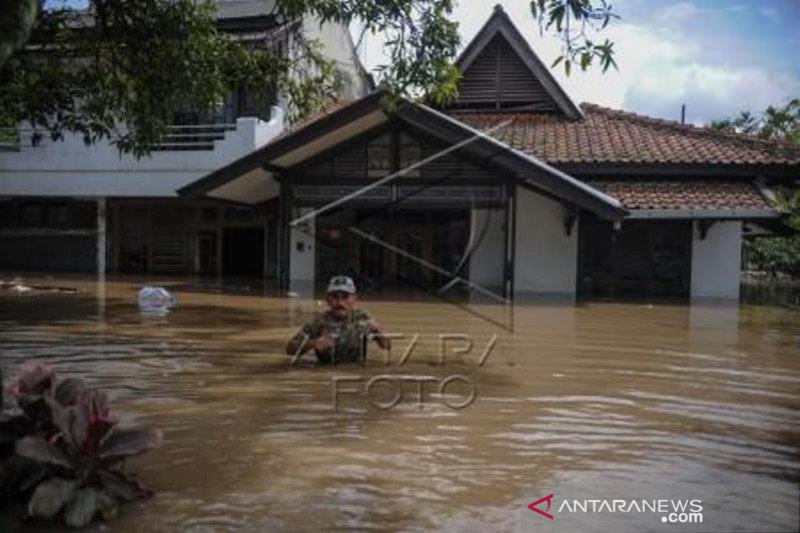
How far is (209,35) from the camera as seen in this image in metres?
10.7

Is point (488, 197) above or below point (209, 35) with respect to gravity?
below

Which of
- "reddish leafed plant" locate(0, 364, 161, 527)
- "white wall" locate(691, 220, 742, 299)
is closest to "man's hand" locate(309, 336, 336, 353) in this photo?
"reddish leafed plant" locate(0, 364, 161, 527)

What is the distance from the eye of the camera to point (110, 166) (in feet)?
72.9

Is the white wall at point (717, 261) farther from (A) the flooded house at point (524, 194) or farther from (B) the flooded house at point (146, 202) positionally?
(B) the flooded house at point (146, 202)

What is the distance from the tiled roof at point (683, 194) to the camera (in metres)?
16.1

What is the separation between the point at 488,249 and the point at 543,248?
52.7 inches

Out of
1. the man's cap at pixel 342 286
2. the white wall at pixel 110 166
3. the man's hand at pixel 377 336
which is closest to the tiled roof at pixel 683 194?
the white wall at pixel 110 166

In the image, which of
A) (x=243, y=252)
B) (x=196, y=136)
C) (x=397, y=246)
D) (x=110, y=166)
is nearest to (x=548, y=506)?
(x=397, y=246)

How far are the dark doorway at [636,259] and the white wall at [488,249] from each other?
5.86ft

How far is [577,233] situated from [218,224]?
10.3m

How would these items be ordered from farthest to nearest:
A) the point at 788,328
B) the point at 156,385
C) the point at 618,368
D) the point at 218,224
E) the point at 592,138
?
the point at 218,224 < the point at 592,138 < the point at 788,328 < the point at 618,368 < the point at 156,385

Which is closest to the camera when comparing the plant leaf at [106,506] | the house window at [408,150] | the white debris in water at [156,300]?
the plant leaf at [106,506]

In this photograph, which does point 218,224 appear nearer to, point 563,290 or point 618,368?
point 563,290

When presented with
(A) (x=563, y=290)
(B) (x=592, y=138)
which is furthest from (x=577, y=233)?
(B) (x=592, y=138)
